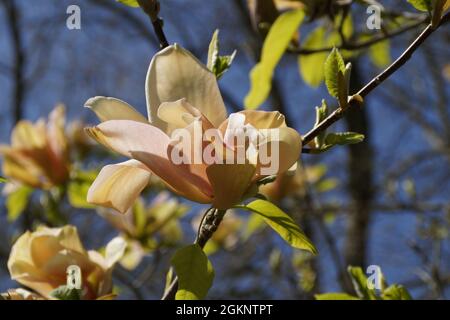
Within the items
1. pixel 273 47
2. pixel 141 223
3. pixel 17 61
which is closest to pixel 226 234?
pixel 141 223

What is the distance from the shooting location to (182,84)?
0.60 m

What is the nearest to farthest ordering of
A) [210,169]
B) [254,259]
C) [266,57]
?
[210,169], [266,57], [254,259]


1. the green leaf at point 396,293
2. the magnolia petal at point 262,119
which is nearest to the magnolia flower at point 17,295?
the magnolia petal at point 262,119

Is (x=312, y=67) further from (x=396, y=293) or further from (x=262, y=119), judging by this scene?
(x=262, y=119)

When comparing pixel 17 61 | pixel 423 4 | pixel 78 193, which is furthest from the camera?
pixel 17 61

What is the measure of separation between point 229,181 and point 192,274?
8cm

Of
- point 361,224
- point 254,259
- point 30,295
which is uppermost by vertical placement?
point 30,295

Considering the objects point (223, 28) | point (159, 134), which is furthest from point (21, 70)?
point (159, 134)

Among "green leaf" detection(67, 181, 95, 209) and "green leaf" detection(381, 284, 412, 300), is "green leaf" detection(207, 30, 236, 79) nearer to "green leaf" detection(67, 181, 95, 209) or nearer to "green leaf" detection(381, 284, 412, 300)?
Answer: "green leaf" detection(381, 284, 412, 300)

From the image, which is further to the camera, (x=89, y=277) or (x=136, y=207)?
(x=136, y=207)

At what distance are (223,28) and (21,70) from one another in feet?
4.12
